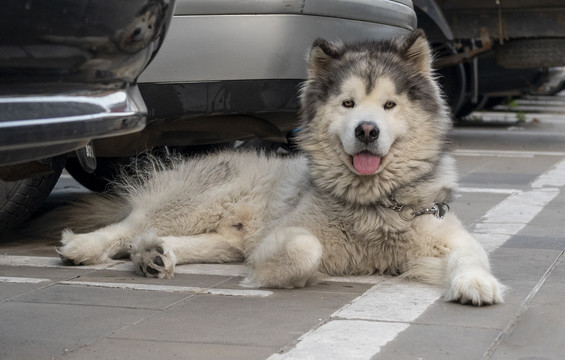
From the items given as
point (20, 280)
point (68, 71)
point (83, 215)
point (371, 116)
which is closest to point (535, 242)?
point (371, 116)

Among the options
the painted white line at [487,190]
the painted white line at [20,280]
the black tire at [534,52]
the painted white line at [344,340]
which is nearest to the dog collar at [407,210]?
the painted white line at [344,340]

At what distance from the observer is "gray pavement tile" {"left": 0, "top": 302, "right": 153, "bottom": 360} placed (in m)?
3.40

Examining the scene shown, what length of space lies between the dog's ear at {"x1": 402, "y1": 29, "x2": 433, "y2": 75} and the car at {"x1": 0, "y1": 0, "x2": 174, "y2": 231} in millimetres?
1810

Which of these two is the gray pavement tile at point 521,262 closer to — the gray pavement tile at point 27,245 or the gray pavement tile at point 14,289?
the gray pavement tile at point 14,289

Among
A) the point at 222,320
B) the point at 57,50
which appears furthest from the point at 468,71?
the point at 57,50

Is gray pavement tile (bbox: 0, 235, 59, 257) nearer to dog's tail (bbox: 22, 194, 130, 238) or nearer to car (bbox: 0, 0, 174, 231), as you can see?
dog's tail (bbox: 22, 194, 130, 238)

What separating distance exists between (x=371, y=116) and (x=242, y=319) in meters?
1.22

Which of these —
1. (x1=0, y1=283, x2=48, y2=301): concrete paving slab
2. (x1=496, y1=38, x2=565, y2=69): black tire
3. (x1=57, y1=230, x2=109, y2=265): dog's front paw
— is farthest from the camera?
(x1=496, y1=38, x2=565, y2=69): black tire

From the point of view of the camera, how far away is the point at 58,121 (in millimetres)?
2713

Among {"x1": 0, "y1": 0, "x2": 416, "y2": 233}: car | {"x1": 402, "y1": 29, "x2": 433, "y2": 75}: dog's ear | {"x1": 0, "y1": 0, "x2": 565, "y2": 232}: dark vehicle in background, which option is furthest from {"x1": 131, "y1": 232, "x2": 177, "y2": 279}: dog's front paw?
{"x1": 402, "y1": 29, "x2": 433, "y2": 75}: dog's ear

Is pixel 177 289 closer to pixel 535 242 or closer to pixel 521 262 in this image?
pixel 521 262

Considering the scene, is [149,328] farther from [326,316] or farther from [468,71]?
[468,71]

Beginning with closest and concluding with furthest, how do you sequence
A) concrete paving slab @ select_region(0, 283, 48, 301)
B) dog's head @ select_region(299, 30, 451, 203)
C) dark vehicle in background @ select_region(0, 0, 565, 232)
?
1. dark vehicle in background @ select_region(0, 0, 565, 232)
2. concrete paving slab @ select_region(0, 283, 48, 301)
3. dog's head @ select_region(299, 30, 451, 203)

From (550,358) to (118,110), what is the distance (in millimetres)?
1657
